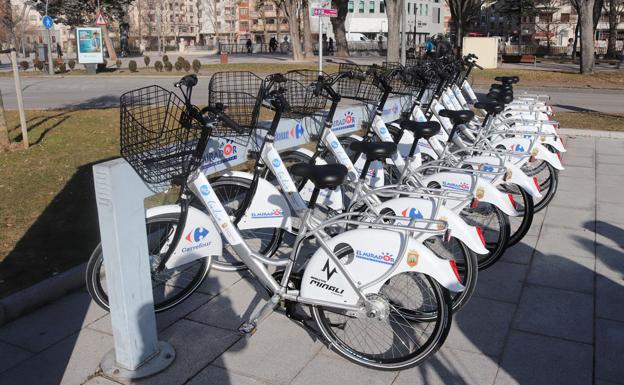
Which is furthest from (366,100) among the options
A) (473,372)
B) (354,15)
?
(354,15)

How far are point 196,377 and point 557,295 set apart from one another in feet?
8.34

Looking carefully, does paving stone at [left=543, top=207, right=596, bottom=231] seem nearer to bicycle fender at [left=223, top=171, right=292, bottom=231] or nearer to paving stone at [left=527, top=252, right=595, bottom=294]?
paving stone at [left=527, top=252, right=595, bottom=294]

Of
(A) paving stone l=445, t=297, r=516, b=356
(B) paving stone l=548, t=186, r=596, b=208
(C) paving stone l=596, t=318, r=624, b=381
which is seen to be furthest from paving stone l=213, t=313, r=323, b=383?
(B) paving stone l=548, t=186, r=596, b=208

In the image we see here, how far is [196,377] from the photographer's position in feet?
10.3

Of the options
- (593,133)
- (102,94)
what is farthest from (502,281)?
(102,94)

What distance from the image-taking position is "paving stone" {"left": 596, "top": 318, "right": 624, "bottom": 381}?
311cm

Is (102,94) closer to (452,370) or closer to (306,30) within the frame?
(452,370)

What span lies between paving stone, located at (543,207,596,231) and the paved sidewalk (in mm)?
761

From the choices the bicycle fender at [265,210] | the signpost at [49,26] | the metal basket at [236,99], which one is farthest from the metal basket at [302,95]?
the signpost at [49,26]

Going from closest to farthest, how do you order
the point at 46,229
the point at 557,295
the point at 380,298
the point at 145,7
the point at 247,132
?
1. the point at 380,298
2. the point at 247,132
3. the point at 557,295
4. the point at 46,229
5. the point at 145,7

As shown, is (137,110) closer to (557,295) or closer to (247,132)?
(247,132)

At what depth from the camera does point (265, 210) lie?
4113mm

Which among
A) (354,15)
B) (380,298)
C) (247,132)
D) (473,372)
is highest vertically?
(354,15)

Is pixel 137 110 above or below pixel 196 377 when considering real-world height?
above
